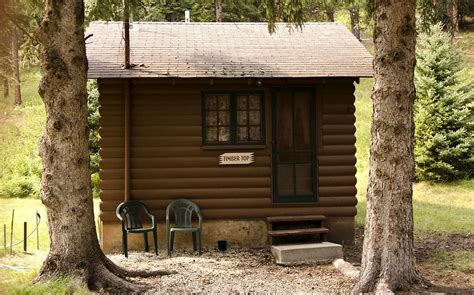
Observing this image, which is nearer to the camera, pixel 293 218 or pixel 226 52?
pixel 293 218

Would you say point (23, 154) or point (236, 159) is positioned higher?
point (23, 154)

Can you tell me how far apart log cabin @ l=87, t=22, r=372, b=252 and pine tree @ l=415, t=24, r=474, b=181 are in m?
6.49

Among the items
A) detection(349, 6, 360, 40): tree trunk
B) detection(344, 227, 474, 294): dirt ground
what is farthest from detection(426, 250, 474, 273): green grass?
detection(349, 6, 360, 40): tree trunk

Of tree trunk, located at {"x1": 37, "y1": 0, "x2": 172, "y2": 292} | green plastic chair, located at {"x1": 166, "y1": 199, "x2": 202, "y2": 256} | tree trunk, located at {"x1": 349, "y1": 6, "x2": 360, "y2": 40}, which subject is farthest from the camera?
tree trunk, located at {"x1": 349, "y1": 6, "x2": 360, "y2": 40}

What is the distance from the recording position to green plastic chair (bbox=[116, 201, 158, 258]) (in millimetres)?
9426

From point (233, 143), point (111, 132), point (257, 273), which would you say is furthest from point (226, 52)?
point (257, 273)

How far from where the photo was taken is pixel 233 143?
10.4 m

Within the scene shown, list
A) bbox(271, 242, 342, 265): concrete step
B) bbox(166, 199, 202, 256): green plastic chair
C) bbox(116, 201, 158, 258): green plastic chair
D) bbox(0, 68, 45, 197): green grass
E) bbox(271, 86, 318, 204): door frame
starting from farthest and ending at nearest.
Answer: bbox(0, 68, 45, 197): green grass, bbox(271, 86, 318, 204): door frame, bbox(166, 199, 202, 256): green plastic chair, bbox(116, 201, 158, 258): green plastic chair, bbox(271, 242, 342, 265): concrete step

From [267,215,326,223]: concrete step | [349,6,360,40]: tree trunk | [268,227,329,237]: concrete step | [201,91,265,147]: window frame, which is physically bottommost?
[268,227,329,237]: concrete step

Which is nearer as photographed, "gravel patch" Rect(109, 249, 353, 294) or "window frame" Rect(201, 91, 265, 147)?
"gravel patch" Rect(109, 249, 353, 294)

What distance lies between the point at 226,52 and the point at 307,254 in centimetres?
450

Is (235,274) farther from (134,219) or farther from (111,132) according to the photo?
(111,132)

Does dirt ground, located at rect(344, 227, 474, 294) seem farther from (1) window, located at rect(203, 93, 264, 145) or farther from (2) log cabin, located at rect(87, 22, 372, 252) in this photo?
(1) window, located at rect(203, 93, 264, 145)

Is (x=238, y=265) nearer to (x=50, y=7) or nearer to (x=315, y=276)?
(x=315, y=276)
